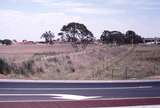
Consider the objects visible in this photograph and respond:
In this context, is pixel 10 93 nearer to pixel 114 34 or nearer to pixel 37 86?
pixel 37 86

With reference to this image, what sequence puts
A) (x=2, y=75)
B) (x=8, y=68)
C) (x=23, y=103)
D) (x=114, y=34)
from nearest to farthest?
(x=23, y=103), (x=2, y=75), (x=8, y=68), (x=114, y=34)

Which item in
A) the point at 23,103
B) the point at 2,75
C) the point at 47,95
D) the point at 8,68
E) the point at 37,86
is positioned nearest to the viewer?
the point at 23,103

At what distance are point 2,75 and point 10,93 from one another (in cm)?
832

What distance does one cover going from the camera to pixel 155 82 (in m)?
23.9

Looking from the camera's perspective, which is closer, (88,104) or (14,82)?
(88,104)

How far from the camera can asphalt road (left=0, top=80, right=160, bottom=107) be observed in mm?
17031

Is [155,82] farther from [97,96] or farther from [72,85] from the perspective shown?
[97,96]

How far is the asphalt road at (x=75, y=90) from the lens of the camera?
17.0 m

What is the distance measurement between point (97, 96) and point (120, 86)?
452 centimetres

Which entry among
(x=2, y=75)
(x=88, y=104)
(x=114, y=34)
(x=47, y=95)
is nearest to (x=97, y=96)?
(x=47, y=95)

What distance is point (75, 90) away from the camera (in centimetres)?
1986

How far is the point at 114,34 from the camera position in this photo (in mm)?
113875

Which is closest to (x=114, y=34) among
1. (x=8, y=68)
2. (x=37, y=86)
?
(x=8, y=68)

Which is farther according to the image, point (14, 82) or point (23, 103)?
point (14, 82)
